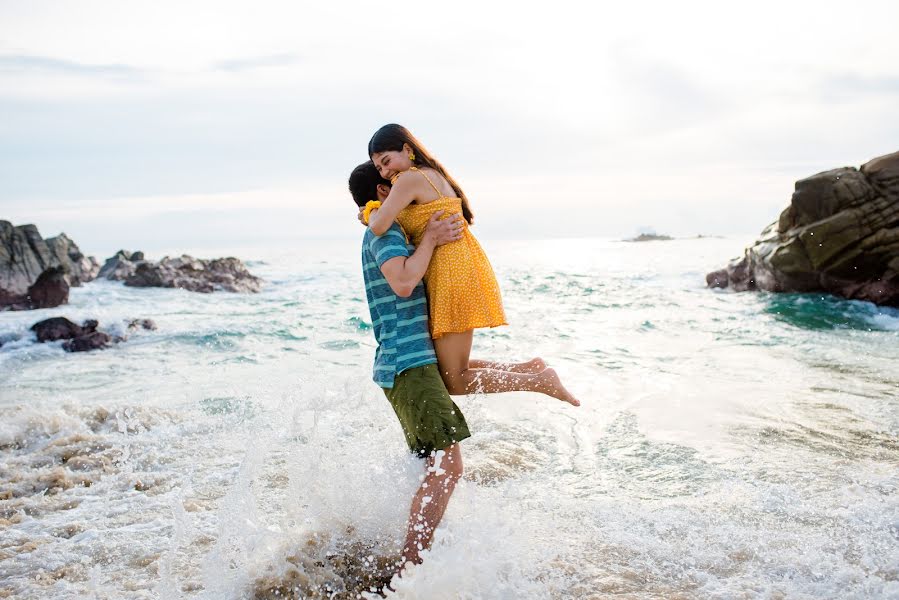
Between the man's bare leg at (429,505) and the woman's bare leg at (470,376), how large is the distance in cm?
39

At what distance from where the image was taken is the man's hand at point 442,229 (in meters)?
3.50

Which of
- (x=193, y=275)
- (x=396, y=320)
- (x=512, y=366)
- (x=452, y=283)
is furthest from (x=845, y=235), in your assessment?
(x=193, y=275)

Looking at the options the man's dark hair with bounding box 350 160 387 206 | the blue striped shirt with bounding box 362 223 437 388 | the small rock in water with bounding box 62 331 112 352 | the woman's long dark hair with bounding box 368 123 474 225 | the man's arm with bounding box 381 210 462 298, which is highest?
the woman's long dark hair with bounding box 368 123 474 225

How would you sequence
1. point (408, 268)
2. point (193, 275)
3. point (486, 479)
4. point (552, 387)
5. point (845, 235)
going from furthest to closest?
point (193, 275) < point (845, 235) < point (486, 479) < point (552, 387) < point (408, 268)

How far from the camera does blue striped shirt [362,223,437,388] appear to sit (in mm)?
3500

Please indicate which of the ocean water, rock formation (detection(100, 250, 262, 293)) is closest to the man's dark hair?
the ocean water

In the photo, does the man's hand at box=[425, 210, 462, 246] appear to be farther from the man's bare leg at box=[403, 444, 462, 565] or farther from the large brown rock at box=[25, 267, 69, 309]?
the large brown rock at box=[25, 267, 69, 309]

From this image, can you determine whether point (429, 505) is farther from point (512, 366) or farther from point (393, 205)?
point (393, 205)

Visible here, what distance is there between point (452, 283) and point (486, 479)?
7.19 ft

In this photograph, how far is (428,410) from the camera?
11.2ft

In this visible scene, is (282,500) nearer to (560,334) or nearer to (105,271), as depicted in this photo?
(560,334)

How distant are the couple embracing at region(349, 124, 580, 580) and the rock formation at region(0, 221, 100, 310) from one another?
18455 millimetres

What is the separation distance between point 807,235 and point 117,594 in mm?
15561

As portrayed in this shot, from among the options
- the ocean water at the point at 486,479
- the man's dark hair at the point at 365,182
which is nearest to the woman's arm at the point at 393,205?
the man's dark hair at the point at 365,182
